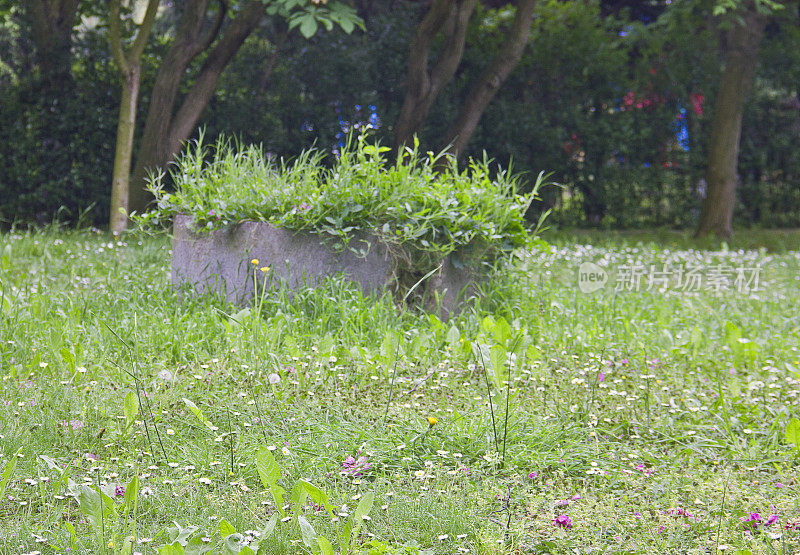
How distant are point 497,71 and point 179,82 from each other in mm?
3683

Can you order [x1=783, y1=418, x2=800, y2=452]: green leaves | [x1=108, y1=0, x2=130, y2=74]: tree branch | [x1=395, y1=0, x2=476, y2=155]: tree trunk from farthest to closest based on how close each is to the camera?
1. [x1=395, y1=0, x2=476, y2=155]: tree trunk
2. [x1=108, y1=0, x2=130, y2=74]: tree branch
3. [x1=783, y1=418, x2=800, y2=452]: green leaves

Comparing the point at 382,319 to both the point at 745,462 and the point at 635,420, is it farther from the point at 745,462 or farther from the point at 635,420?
the point at 745,462

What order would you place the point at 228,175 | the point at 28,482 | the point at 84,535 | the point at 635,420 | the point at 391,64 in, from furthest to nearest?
the point at 391,64
the point at 228,175
the point at 635,420
the point at 28,482
the point at 84,535

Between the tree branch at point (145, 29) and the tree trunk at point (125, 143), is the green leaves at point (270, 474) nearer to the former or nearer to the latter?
the tree trunk at point (125, 143)

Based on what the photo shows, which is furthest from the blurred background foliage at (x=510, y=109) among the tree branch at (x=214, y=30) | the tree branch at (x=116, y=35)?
the tree branch at (x=116, y=35)

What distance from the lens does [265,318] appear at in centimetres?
418

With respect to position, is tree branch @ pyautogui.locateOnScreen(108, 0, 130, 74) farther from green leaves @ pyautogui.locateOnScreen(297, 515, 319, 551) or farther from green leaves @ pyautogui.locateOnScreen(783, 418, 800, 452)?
green leaves @ pyautogui.locateOnScreen(783, 418, 800, 452)

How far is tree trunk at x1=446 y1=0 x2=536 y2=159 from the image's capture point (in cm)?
901

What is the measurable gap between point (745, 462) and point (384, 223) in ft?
7.42

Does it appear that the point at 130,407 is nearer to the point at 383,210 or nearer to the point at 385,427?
the point at 385,427

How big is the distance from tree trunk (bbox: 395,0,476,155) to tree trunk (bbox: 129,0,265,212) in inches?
75.1

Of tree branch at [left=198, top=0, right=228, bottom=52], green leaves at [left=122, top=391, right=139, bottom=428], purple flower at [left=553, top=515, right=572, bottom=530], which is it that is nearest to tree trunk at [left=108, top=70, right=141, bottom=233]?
tree branch at [left=198, top=0, right=228, bottom=52]

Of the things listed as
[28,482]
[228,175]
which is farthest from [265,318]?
[28,482]

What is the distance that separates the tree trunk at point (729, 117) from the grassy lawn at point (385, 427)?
18.6 feet
